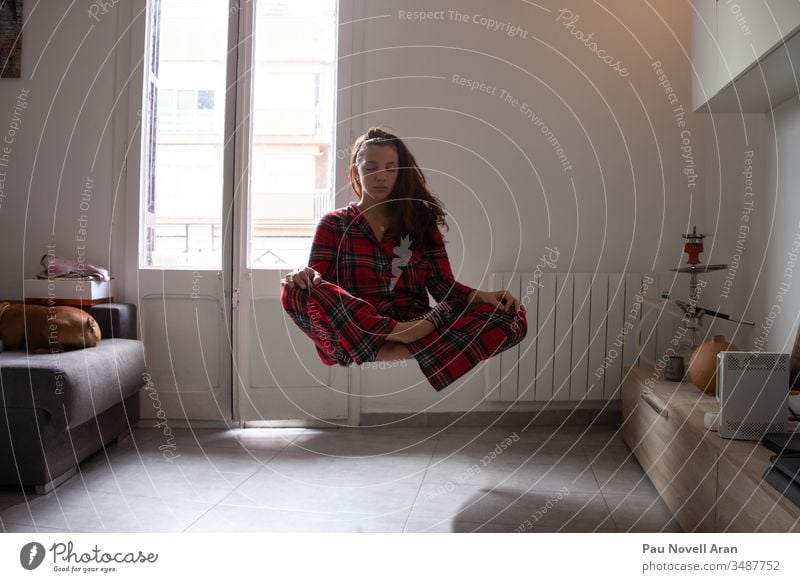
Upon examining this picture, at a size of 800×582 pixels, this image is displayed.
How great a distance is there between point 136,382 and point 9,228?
3.97ft

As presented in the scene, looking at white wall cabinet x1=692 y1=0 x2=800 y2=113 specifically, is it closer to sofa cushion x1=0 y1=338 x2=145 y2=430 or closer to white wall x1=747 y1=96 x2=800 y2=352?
white wall x1=747 y1=96 x2=800 y2=352

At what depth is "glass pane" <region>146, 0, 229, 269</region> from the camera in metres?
3.78

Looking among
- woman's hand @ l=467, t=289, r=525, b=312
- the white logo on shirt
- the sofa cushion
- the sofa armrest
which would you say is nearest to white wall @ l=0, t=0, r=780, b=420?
the sofa armrest

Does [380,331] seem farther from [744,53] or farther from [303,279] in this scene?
[744,53]

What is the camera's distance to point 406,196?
2426 mm

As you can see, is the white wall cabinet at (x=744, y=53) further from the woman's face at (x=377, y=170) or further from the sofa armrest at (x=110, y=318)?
the sofa armrest at (x=110, y=318)

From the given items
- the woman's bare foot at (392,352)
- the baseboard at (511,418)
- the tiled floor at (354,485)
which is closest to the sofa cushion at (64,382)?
the tiled floor at (354,485)

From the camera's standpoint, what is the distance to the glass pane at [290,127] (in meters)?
3.67

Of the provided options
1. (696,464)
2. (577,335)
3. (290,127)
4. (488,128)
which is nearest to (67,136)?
(290,127)

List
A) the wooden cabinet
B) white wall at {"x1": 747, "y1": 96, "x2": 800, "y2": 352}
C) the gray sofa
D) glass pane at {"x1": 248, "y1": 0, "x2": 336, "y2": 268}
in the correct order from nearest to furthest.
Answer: the wooden cabinet
the gray sofa
white wall at {"x1": 747, "y1": 96, "x2": 800, "y2": 352}
glass pane at {"x1": 248, "y1": 0, "x2": 336, "y2": 268}

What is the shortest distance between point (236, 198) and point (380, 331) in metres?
1.78

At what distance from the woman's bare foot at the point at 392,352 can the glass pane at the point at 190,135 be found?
6.05ft

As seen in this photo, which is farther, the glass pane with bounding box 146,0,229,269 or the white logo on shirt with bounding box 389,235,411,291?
the glass pane with bounding box 146,0,229,269

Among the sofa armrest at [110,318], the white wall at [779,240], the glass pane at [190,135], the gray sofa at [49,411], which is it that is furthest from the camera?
the glass pane at [190,135]
